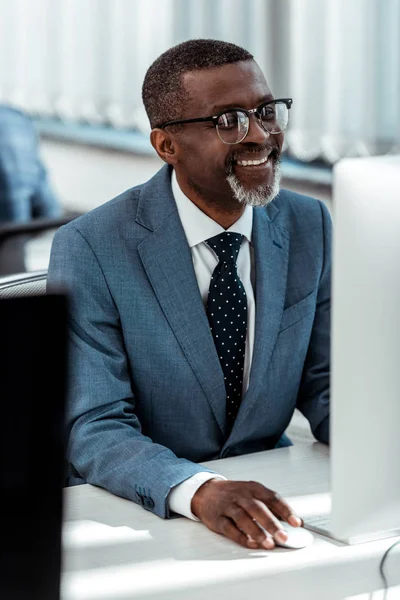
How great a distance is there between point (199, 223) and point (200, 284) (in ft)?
0.36

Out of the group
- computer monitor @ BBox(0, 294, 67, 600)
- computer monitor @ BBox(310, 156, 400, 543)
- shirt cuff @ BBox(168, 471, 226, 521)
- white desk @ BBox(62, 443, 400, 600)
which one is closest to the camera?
Answer: computer monitor @ BBox(0, 294, 67, 600)

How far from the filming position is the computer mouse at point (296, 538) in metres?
1.43

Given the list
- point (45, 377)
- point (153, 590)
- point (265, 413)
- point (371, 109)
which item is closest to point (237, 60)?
point (265, 413)

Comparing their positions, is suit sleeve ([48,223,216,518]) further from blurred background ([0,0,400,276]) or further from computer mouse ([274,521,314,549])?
blurred background ([0,0,400,276])

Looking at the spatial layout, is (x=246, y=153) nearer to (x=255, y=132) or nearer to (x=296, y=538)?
(x=255, y=132)

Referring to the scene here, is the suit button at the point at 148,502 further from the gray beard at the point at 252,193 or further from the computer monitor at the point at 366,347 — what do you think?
the gray beard at the point at 252,193

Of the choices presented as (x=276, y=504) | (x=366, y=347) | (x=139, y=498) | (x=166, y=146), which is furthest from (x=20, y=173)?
(x=366, y=347)

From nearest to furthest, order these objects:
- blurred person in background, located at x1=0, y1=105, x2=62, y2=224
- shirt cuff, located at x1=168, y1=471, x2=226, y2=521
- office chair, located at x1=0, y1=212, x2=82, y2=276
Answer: shirt cuff, located at x1=168, y1=471, x2=226, y2=521
office chair, located at x1=0, y1=212, x2=82, y2=276
blurred person in background, located at x1=0, y1=105, x2=62, y2=224

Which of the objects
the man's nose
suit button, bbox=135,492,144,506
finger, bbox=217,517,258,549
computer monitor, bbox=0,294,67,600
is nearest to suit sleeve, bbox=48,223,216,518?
suit button, bbox=135,492,144,506

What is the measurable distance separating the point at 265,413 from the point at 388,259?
2.45 ft

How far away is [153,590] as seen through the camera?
1318 mm

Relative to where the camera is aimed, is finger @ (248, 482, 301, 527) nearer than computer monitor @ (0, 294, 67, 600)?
No

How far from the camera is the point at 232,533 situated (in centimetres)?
144

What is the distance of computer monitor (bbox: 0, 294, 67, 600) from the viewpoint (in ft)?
2.54
